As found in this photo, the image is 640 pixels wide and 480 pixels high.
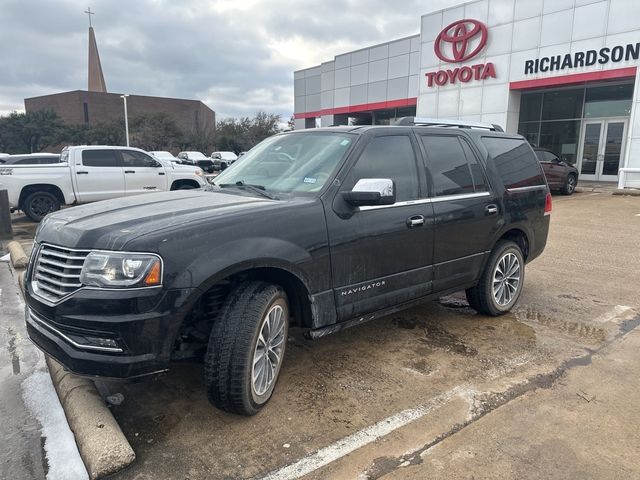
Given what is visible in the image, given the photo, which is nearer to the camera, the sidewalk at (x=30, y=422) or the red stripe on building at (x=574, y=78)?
the sidewalk at (x=30, y=422)

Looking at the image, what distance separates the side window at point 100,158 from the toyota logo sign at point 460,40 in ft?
51.8

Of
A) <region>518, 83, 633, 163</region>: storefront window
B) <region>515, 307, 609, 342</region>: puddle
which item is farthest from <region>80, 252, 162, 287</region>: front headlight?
<region>518, 83, 633, 163</region>: storefront window

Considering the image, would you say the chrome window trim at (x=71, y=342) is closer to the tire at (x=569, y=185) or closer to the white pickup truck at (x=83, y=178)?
the white pickup truck at (x=83, y=178)

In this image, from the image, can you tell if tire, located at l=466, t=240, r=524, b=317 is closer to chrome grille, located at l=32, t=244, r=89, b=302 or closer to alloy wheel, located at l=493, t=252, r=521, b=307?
alloy wheel, located at l=493, t=252, r=521, b=307

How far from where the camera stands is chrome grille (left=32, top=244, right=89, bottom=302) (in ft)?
8.95

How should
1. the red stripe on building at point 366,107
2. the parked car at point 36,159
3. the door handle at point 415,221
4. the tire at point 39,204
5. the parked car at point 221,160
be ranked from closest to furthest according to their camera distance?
the door handle at point 415,221 → the tire at point 39,204 → the parked car at point 36,159 → the red stripe on building at point 366,107 → the parked car at point 221,160

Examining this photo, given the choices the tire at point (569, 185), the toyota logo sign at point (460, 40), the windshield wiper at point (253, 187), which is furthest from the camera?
the toyota logo sign at point (460, 40)

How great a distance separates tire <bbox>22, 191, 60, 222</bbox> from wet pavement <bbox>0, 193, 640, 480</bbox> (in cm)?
976

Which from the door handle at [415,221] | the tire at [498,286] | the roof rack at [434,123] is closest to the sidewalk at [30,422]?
the door handle at [415,221]

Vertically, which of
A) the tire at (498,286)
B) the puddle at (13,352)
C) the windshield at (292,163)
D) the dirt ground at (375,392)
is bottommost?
the puddle at (13,352)

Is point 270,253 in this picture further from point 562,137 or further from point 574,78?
point 562,137

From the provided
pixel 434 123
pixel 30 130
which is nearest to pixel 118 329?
pixel 434 123

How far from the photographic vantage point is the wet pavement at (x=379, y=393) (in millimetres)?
2740

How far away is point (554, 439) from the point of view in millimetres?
2908
